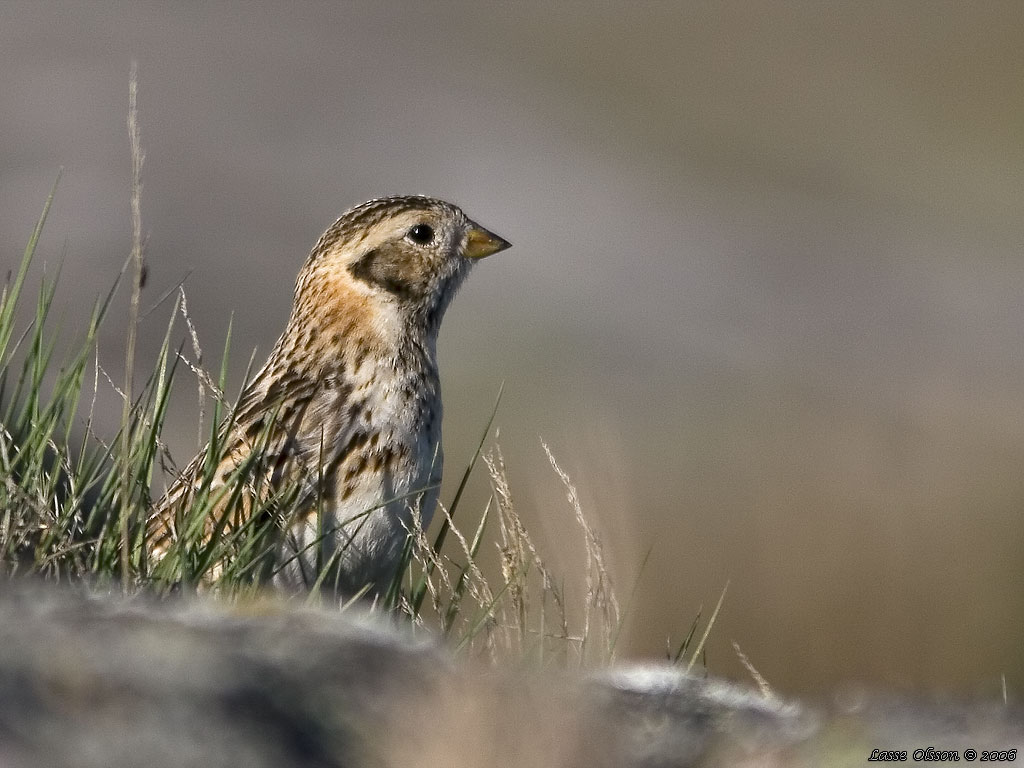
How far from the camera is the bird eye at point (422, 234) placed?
6.00m

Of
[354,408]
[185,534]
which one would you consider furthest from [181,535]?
[354,408]

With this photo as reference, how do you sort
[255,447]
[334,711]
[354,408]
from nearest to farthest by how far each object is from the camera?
[334,711] → [255,447] → [354,408]

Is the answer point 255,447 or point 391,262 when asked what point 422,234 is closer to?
point 391,262

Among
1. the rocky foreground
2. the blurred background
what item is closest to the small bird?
the blurred background

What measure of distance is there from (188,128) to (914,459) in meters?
14.7

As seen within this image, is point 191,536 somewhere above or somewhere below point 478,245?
below

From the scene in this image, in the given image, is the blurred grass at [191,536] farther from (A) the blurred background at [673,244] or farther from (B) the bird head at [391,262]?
(B) the bird head at [391,262]

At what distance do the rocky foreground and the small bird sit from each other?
59.2 inches

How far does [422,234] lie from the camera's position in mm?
6027

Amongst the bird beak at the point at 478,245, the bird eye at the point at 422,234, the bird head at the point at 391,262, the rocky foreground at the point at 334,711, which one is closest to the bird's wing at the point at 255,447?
the bird head at the point at 391,262

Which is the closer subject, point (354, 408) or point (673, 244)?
point (354, 408)

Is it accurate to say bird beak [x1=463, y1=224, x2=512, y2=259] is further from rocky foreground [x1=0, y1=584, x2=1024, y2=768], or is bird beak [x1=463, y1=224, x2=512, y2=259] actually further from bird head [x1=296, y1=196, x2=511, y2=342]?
rocky foreground [x1=0, y1=584, x2=1024, y2=768]

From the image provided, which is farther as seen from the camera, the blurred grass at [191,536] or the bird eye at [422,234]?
the bird eye at [422,234]

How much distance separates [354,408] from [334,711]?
292cm
